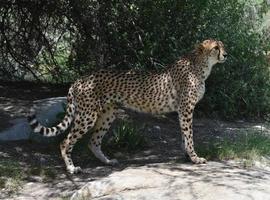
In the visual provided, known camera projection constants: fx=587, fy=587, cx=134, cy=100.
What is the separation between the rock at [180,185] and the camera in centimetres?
472

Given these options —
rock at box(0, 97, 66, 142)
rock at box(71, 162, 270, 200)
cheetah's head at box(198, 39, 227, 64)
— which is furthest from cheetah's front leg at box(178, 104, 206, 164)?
rock at box(0, 97, 66, 142)

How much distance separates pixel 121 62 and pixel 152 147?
218cm

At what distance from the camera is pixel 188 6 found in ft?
28.2

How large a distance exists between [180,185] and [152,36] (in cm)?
411

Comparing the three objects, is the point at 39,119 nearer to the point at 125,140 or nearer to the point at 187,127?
the point at 125,140

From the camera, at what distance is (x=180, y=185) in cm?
494

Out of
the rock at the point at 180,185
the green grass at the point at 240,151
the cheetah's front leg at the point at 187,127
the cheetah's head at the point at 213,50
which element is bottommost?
the rock at the point at 180,185

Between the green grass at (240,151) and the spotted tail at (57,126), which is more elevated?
the spotted tail at (57,126)

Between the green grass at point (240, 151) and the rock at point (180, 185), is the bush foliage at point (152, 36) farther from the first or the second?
the rock at point (180, 185)

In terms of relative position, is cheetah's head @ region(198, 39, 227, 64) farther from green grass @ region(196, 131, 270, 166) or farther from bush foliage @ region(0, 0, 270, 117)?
bush foliage @ region(0, 0, 270, 117)

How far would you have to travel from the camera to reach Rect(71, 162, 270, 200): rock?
186 inches

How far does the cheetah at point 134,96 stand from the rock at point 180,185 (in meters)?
0.66

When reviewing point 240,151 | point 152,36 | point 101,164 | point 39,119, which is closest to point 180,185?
point 240,151

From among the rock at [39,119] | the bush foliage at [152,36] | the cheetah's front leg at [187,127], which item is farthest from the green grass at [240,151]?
the bush foliage at [152,36]
